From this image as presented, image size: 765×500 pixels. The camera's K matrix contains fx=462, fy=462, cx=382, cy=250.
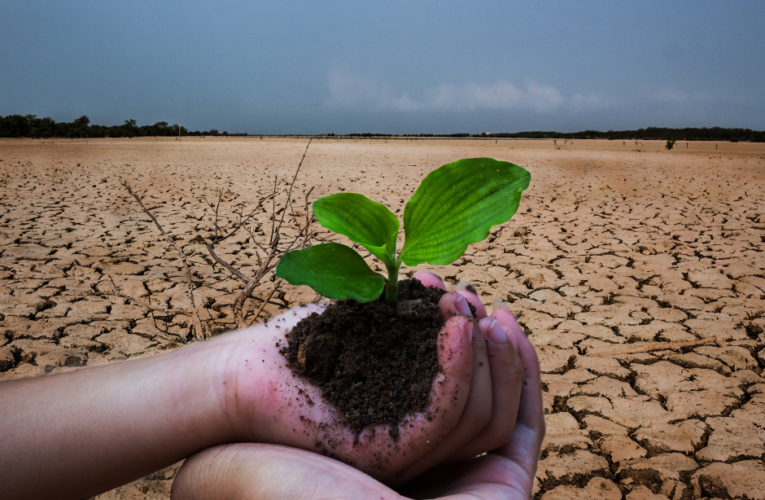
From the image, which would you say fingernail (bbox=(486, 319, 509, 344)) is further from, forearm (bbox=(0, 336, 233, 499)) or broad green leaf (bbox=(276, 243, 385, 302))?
forearm (bbox=(0, 336, 233, 499))

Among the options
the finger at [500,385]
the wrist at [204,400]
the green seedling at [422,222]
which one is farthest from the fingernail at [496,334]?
the wrist at [204,400]

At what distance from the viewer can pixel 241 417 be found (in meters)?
0.77

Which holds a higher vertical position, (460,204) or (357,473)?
(460,204)

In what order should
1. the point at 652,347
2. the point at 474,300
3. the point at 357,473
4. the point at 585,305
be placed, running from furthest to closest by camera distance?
the point at 585,305, the point at 652,347, the point at 474,300, the point at 357,473

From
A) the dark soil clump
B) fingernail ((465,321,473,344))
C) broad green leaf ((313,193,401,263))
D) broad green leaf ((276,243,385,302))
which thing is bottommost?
the dark soil clump

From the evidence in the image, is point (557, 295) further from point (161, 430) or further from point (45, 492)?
point (45, 492)


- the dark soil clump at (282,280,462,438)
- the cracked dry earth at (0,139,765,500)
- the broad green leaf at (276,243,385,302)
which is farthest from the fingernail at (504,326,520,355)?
the cracked dry earth at (0,139,765,500)

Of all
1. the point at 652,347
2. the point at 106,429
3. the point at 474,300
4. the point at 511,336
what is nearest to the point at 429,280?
the point at 474,300

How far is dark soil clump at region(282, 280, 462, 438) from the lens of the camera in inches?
26.3

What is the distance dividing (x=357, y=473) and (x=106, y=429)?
0.47 metres

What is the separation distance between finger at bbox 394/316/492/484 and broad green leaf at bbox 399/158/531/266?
0.47 ft

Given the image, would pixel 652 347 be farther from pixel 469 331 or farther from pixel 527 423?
pixel 469 331

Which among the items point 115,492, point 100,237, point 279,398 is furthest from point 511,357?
point 100,237

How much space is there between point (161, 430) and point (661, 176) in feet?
23.7
